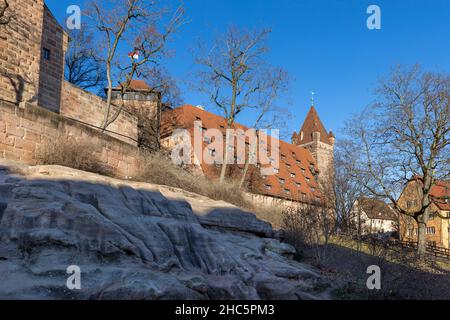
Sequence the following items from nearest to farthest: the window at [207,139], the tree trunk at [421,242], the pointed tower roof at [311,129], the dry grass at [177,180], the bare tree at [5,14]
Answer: the bare tree at [5,14] → the dry grass at [177,180] → the tree trunk at [421,242] → the window at [207,139] → the pointed tower roof at [311,129]

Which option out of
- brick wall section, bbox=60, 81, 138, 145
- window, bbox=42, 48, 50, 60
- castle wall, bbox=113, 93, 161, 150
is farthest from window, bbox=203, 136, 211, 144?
window, bbox=42, 48, 50, 60

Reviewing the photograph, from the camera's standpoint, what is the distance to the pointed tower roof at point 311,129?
5886cm

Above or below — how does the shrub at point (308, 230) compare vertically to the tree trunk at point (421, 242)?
above

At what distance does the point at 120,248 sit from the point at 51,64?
13.7 m

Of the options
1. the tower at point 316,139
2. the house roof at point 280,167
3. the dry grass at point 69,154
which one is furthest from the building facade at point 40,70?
the tower at point 316,139

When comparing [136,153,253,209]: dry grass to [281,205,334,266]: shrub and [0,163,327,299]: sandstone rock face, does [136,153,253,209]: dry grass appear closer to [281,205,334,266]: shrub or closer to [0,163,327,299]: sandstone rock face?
[281,205,334,266]: shrub

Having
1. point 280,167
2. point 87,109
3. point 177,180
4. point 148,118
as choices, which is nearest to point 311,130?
point 280,167

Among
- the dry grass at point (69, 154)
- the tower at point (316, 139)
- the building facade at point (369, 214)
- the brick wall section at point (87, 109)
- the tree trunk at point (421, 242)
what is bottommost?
the tree trunk at point (421, 242)

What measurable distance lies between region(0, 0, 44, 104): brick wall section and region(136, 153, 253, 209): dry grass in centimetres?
488

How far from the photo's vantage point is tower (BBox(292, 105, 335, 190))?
5644cm

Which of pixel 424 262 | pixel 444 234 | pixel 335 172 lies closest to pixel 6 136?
pixel 424 262

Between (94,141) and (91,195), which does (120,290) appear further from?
(94,141)

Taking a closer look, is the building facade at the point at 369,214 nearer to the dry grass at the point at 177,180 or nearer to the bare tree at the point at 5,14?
the dry grass at the point at 177,180

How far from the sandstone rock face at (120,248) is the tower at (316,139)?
45.7 metres
